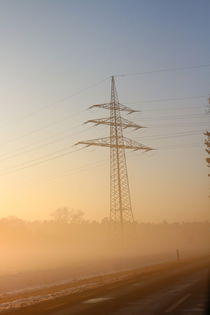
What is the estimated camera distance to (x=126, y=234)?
4534cm

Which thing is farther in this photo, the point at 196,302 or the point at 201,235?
the point at 201,235

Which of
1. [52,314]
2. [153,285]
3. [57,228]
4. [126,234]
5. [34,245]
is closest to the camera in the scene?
[52,314]

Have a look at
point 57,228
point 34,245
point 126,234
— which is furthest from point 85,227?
point 126,234

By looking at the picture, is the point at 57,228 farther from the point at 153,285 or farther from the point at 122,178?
the point at 153,285

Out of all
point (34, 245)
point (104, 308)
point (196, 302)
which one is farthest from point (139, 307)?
point (34, 245)

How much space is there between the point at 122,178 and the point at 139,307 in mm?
33539

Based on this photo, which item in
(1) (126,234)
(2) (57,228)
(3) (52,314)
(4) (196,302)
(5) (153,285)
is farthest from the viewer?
(2) (57,228)

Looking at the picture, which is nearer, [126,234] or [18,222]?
[126,234]

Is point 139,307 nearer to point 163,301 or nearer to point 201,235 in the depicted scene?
point 163,301

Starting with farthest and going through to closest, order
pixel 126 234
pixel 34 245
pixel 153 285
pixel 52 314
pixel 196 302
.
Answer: pixel 34 245 → pixel 126 234 → pixel 153 285 → pixel 196 302 → pixel 52 314

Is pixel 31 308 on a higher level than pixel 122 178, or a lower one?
lower

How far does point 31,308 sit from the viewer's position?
14.1m

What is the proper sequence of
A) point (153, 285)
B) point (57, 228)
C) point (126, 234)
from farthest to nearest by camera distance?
point (57, 228)
point (126, 234)
point (153, 285)

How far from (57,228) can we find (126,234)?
126 m
